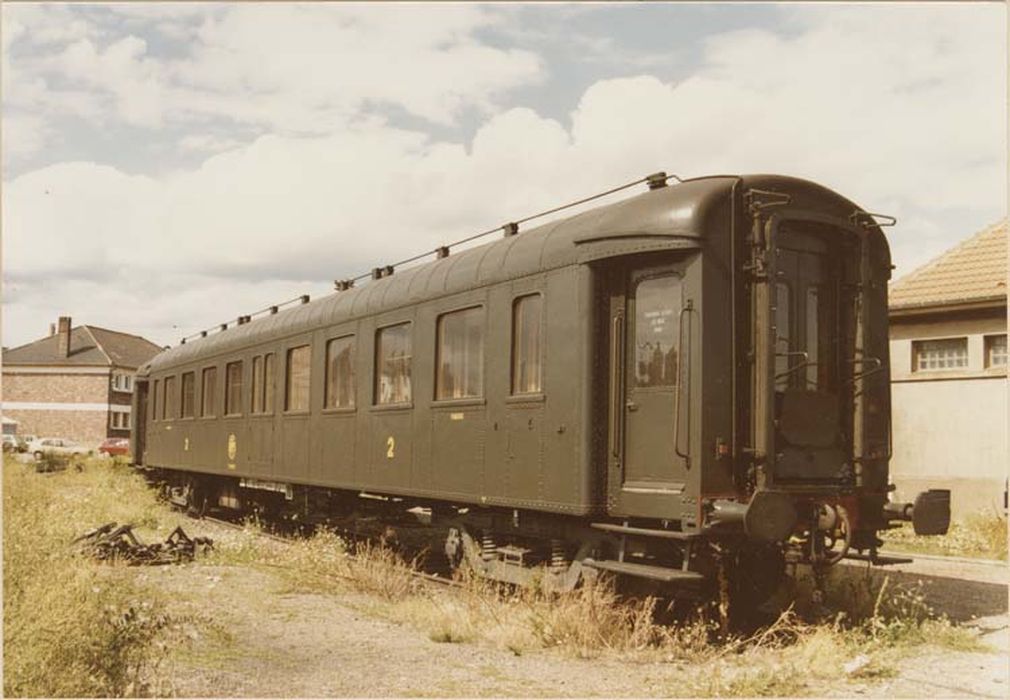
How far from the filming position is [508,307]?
30.4ft

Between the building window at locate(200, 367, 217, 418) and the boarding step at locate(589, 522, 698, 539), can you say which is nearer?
the boarding step at locate(589, 522, 698, 539)

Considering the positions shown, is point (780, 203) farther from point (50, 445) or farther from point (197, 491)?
point (50, 445)

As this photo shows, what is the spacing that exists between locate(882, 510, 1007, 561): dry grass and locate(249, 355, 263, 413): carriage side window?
9.44 metres

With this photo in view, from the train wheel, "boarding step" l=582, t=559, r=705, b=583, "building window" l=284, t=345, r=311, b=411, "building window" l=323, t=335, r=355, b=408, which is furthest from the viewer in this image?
the train wheel

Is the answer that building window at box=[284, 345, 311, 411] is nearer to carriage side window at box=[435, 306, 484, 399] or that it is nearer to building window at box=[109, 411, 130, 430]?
carriage side window at box=[435, 306, 484, 399]

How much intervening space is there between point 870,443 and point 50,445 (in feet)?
153

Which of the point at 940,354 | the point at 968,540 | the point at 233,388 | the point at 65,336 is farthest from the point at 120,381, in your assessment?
the point at 968,540

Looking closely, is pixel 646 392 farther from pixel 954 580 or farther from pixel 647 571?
pixel 954 580

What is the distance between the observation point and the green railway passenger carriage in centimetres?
761

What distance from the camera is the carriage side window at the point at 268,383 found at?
49.3ft

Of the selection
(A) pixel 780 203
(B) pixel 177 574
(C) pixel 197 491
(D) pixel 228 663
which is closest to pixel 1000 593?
(A) pixel 780 203

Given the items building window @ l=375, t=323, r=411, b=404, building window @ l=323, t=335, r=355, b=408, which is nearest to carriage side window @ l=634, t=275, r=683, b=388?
building window @ l=375, t=323, r=411, b=404

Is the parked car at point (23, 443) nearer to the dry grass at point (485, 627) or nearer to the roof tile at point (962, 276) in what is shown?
the dry grass at point (485, 627)

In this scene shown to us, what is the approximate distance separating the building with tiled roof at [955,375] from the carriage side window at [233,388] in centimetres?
1077
